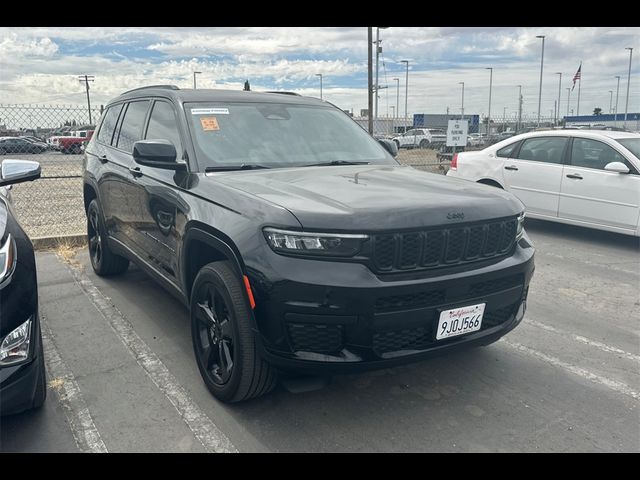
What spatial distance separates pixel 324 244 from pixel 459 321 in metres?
0.86

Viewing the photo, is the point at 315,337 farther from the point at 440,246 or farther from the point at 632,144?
the point at 632,144

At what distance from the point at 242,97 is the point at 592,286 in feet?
13.2

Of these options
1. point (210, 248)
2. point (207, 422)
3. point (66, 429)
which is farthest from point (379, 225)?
point (66, 429)

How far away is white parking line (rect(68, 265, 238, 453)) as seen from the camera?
2.90 meters

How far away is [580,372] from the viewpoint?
12.2ft

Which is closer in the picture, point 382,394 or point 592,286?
point 382,394

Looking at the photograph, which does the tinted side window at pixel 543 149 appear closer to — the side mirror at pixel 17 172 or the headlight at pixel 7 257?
the side mirror at pixel 17 172

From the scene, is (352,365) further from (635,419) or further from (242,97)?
(242,97)

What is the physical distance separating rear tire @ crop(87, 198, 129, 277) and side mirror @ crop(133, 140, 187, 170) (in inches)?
82.6

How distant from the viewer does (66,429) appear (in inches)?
119

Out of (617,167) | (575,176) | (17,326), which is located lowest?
(17,326)

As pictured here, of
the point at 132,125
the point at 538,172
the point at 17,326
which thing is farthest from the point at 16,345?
the point at 538,172

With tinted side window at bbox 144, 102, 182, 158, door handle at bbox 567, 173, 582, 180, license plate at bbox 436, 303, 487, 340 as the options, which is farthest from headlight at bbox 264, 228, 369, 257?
door handle at bbox 567, 173, 582, 180

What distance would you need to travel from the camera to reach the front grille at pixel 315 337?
2670 millimetres
